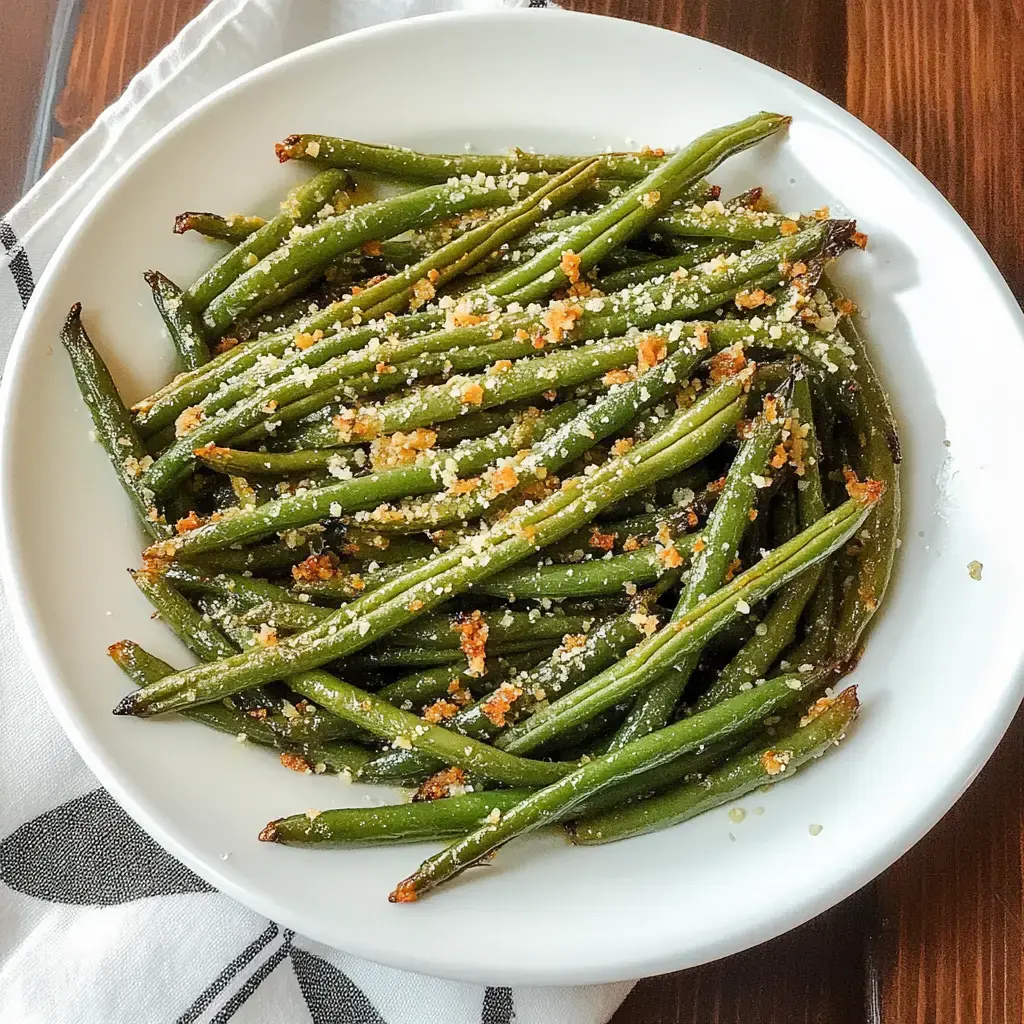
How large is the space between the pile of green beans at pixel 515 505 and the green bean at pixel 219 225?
10 mm

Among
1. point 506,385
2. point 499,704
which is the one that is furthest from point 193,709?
point 506,385

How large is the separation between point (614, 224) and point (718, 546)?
552 millimetres

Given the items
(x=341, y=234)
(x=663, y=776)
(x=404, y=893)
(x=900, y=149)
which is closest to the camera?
(x=404, y=893)

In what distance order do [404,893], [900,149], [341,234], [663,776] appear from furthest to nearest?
[900,149]
[341,234]
[663,776]
[404,893]

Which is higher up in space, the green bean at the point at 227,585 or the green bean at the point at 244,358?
the green bean at the point at 244,358

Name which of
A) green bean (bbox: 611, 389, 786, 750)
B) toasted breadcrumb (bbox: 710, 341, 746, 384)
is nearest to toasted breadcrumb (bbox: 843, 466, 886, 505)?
green bean (bbox: 611, 389, 786, 750)

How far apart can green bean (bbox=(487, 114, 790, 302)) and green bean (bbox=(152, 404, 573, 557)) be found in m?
0.28

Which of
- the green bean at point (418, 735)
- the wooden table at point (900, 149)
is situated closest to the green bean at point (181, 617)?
the green bean at point (418, 735)

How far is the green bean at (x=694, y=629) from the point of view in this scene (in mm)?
1440

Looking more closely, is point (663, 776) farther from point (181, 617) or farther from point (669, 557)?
point (181, 617)

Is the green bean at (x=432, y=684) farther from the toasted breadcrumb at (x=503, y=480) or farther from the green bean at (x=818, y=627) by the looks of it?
the green bean at (x=818, y=627)

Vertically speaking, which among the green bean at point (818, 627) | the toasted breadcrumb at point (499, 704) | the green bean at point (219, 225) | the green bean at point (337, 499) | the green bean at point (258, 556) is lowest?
the green bean at point (818, 627)

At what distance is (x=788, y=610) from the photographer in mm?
1535

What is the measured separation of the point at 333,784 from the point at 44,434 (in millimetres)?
719
